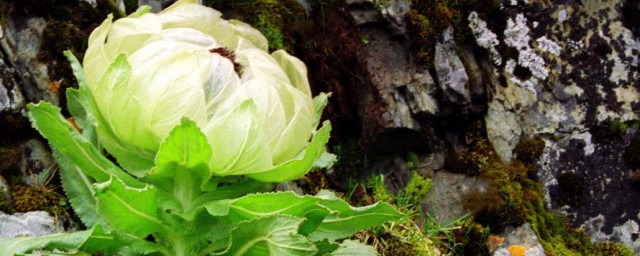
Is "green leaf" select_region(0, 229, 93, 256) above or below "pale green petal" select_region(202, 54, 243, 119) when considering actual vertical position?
below

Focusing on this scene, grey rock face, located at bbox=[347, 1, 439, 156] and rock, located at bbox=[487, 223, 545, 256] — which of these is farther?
grey rock face, located at bbox=[347, 1, 439, 156]

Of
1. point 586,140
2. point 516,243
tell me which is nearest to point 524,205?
point 516,243

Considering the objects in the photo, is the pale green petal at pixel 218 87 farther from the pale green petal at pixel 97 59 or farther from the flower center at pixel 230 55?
the pale green petal at pixel 97 59

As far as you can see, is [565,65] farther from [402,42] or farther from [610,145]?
[402,42]

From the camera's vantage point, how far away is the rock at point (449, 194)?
376 centimetres

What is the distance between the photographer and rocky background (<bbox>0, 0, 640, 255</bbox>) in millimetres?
3730

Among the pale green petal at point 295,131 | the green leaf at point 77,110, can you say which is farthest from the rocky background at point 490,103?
the green leaf at point 77,110

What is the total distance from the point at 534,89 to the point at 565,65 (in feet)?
0.78

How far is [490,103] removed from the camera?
3.88 m

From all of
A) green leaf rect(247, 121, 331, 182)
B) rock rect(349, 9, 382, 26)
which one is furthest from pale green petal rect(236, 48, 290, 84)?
rock rect(349, 9, 382, 26)

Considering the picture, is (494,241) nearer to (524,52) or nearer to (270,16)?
(524,52)

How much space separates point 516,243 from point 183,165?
6.92 ft

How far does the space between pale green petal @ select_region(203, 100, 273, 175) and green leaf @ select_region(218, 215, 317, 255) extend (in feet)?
0.64

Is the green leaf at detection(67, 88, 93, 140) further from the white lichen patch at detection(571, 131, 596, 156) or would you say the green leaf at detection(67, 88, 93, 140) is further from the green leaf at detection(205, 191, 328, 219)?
the white lichen patch at detection(571, 131, 596, 156)
